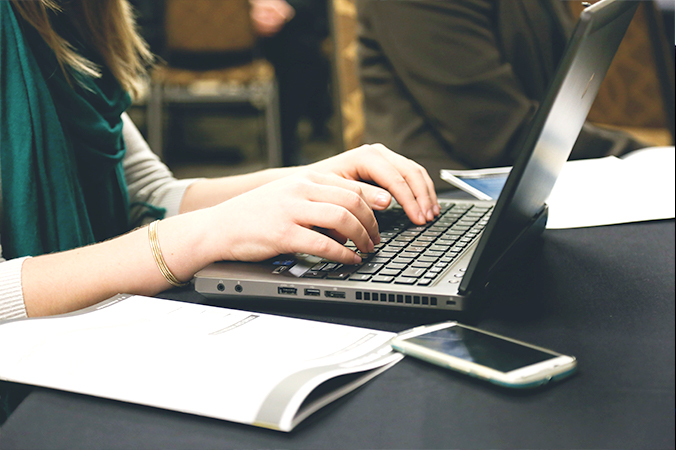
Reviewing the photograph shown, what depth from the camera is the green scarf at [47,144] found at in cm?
71

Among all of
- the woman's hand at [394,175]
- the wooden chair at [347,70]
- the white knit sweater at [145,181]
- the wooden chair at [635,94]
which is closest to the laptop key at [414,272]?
the woman's hand at [394,175]

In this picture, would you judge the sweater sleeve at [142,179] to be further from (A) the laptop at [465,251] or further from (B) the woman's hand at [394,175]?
(A) the laptop at [465,251]

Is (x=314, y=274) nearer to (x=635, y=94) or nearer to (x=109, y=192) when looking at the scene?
(x=109, y=192)

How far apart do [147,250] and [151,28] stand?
3639mm

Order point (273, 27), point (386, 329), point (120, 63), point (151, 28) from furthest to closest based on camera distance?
point (151, 28) → point (273, 27) → point (120, 63) → point (386, 329)

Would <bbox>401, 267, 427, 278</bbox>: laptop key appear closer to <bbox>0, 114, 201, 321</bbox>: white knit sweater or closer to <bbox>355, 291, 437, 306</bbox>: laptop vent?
<bbox>355, 291, 437, 306</bbox>: laptop vent

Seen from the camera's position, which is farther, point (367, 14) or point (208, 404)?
point (367, 14)

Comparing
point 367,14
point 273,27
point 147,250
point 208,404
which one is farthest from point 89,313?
point 273,27

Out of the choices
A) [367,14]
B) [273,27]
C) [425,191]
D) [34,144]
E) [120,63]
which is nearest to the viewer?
[425,191]

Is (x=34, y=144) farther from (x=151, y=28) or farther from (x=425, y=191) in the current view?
(x=151, y=28)

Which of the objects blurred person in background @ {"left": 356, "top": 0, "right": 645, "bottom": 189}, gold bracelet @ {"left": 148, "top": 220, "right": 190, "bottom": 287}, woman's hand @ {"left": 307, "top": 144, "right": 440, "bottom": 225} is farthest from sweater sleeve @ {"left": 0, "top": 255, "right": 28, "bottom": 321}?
blurred person in background @ {"left": 356, "top": 0, "right": 645, "bottom": 189}

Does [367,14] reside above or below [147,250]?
above

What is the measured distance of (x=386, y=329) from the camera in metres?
0.40

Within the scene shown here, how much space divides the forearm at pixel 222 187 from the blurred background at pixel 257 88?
2.56 ft
